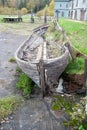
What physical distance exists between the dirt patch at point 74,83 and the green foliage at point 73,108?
0.65 m

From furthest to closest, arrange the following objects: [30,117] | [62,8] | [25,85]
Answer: [62,8]
[25,85]
[30,117]

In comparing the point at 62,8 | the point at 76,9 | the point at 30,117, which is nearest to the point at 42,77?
the point at 30,117

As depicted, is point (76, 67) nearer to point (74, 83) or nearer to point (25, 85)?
point (74, 83)

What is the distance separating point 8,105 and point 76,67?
3695mm

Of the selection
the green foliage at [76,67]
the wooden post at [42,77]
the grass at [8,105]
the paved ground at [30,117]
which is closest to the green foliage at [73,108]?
the paved ground at [30,117]

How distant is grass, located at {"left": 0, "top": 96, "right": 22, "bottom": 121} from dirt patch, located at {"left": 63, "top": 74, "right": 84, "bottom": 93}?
1998 millimetres

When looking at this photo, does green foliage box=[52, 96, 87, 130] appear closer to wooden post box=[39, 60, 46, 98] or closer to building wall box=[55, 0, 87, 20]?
wooden post box=[39, 60, 46, 98]

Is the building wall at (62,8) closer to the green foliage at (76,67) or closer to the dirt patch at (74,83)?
the green foliage at (76,67)

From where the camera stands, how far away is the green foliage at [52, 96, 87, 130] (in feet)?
21.2

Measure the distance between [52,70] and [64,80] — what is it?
165 cm

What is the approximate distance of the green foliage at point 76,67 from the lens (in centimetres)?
930

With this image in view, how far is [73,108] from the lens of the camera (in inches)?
288

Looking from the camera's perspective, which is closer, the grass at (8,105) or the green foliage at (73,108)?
the green foliage at (73,108)

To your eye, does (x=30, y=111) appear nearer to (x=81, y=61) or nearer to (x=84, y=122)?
(x=84, y=122)
